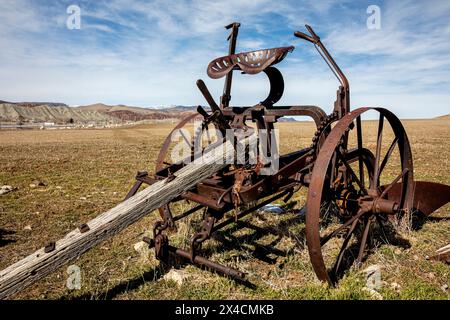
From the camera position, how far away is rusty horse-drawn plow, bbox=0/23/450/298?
305 centimetres

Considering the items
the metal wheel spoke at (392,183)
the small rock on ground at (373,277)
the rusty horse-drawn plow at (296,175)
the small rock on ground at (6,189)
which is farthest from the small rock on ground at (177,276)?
the small rock on ground at (6,189)

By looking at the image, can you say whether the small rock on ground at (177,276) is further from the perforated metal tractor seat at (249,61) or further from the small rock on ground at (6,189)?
the small rock on ground at (6,189)

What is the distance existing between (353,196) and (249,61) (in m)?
1.99

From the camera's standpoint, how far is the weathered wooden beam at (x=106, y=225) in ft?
8.57

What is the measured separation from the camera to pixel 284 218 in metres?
5.59

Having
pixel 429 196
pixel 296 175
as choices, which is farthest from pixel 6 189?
pixel 429 196

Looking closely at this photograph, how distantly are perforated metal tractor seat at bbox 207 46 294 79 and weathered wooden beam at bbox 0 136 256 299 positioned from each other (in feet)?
2.51

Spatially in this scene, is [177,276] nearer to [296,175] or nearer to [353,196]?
[296,175]

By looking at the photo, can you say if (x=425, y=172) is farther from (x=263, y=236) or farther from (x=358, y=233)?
(x=263, y=236)

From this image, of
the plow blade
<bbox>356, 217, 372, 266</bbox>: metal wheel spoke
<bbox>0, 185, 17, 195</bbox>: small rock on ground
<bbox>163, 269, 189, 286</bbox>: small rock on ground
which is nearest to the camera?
<bbox>163, 269, 189, 286</bbox>: small rock on ground

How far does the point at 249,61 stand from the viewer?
363 centimetres

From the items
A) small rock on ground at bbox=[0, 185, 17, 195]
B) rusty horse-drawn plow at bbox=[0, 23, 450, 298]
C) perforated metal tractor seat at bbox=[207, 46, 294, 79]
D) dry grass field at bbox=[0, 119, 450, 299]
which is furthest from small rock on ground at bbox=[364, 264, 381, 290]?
small rock on ground at bbox=[0, 185, 17, 195]

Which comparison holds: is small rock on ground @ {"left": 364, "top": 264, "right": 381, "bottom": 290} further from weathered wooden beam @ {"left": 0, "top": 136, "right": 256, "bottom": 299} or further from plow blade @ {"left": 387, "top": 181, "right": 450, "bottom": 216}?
weathered wooden beam @ {"left": 0, "top": 136, "right": 256, "bottom": 299}
